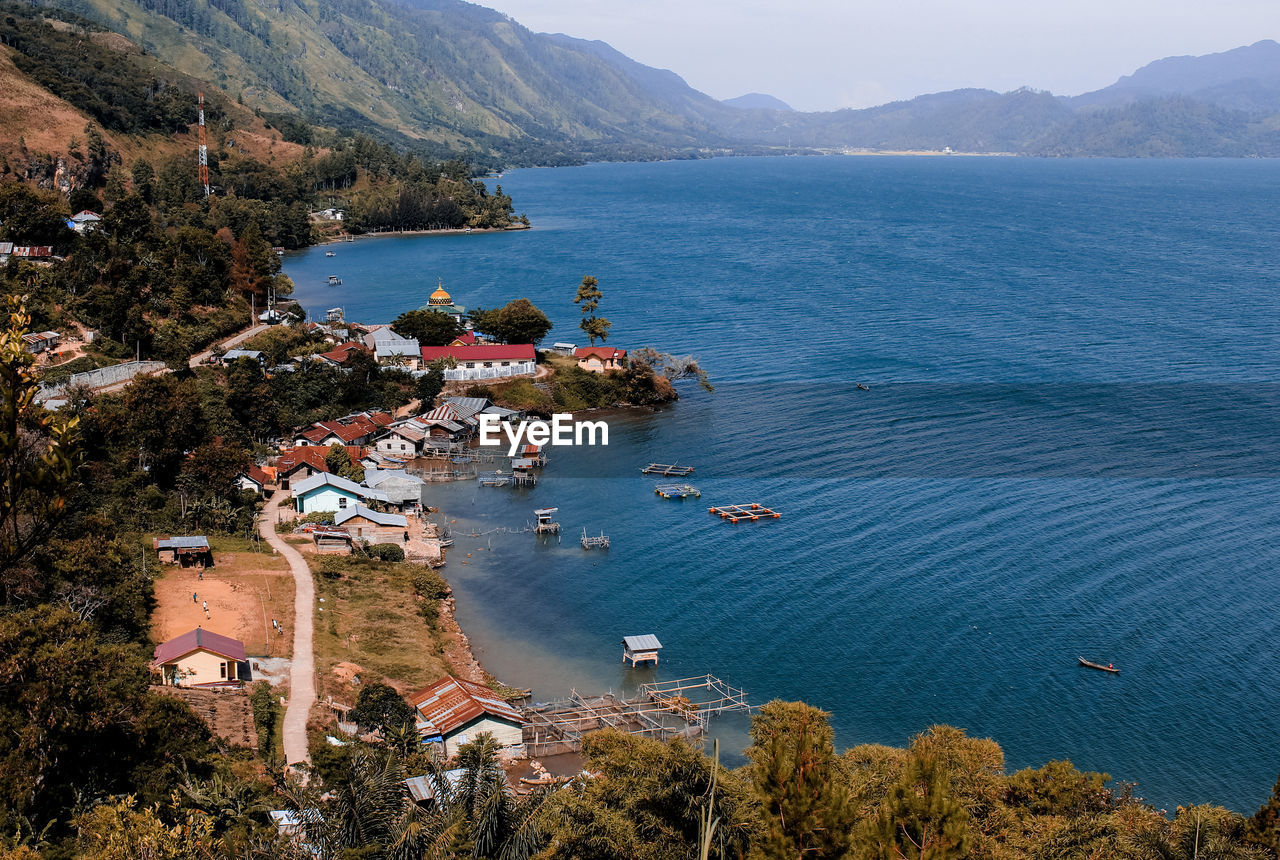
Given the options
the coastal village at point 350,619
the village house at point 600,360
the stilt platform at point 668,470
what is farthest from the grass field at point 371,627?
the village house at point 600,360

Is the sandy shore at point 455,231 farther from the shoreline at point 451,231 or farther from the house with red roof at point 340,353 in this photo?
the house with red roof at point 340,353

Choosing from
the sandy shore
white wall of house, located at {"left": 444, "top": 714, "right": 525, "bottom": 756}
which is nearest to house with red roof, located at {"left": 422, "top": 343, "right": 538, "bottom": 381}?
white wall of house, located at {"left": 444, "top": 714, "right": 525, "bottom": 756}

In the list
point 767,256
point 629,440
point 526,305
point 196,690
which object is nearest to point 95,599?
point 196,690

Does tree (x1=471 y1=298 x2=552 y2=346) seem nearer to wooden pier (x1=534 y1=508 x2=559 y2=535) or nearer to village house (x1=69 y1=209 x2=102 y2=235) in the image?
wooden pier (x1=534 y1=508 x2=559 y2=535)

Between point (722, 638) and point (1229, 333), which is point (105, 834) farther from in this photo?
point (1229, 333)

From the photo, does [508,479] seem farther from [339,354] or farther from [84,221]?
[84,221]

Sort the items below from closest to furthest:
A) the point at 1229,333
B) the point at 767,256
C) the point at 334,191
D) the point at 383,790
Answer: the point at 383,790 → the point at 1229,333 → the point at 767,256 → the point at 334,191
